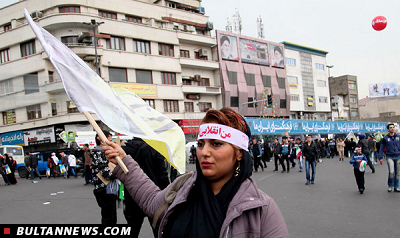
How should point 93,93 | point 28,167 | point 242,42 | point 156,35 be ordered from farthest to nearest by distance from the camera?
point 242,42 < point 156,35 < point 28,167 < point 93,93

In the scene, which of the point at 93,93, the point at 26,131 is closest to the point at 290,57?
the point at 26,131

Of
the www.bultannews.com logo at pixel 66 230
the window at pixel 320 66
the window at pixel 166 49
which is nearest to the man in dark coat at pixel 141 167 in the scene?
the www.bultannews.com logo at pixel 66 230

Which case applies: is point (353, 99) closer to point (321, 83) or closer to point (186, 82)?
point (321, 83)

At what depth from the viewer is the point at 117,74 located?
3475 cm

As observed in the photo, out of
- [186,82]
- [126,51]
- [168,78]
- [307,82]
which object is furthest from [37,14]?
[307,82]

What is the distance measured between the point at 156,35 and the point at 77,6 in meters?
9.43

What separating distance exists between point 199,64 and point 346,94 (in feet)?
130

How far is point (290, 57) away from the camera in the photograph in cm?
5431

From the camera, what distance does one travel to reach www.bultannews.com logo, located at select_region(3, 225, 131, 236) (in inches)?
110

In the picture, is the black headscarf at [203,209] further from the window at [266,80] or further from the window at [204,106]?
the window at [266,80]

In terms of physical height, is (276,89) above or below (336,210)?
above

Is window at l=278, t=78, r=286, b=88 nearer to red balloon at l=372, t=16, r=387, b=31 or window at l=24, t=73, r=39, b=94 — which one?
red balloon at l=372, t=16, r=387, b=31

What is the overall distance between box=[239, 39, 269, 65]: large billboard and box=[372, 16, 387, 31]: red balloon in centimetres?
3016

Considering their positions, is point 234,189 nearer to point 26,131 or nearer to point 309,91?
point 26,131
